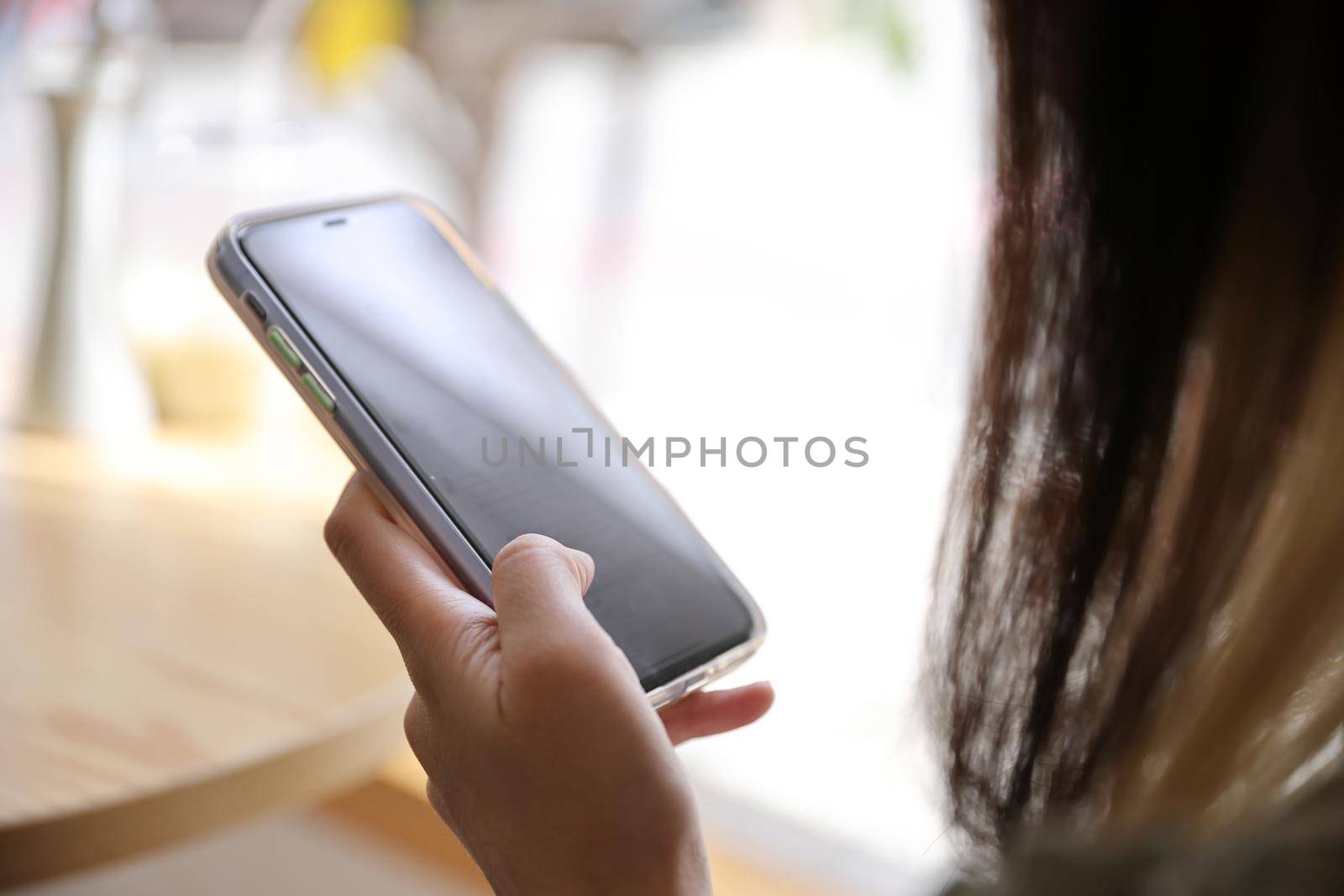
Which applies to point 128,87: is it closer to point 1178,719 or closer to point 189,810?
point 189,810

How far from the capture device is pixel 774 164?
5.08ft

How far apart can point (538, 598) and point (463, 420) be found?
0.16 meters

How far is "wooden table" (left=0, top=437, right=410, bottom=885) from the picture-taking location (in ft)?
1.55

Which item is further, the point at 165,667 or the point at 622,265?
the point at 622,265

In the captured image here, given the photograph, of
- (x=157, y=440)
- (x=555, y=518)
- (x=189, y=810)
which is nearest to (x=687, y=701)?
(x=555, y=518)

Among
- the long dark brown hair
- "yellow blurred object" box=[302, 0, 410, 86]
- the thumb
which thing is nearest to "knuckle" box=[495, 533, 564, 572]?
the thumb

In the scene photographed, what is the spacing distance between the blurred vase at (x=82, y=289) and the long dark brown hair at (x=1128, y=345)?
656mm

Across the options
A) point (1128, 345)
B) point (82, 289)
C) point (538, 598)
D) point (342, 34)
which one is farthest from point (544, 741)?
point (342, 34)

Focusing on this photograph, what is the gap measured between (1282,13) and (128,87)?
737mm

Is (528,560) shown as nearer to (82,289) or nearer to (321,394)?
(321,394)

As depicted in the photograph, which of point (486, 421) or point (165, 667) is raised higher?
point (486, 421)

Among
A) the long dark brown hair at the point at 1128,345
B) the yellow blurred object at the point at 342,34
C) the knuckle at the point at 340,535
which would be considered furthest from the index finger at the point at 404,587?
the yellow blurred object at the point at 342,34

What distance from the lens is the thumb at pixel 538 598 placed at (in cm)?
32

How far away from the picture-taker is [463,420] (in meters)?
0.48
